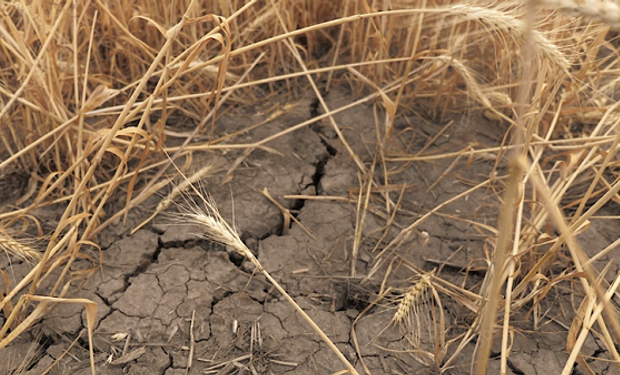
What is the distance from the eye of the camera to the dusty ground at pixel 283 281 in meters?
1.45

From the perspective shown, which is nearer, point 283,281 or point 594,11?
point 594,11

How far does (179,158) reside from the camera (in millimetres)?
1985

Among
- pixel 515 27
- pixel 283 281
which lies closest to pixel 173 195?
pixel 283 281

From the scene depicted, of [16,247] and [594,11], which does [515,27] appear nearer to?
[594,11]

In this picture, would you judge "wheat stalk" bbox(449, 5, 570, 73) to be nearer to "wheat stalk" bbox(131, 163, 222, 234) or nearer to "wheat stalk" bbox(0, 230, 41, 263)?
"wheat stalk" bbox(131, 163, 222, 234)

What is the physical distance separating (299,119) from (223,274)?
2.59 feet

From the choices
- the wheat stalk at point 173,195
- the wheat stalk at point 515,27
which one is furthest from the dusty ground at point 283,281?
the wheat stalk at point 515,27

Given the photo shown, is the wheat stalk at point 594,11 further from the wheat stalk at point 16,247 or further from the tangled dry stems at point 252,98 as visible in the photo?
the wheat stalk at point 16,247

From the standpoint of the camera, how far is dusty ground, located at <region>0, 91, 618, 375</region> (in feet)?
4.76

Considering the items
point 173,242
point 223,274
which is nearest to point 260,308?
point 223,274

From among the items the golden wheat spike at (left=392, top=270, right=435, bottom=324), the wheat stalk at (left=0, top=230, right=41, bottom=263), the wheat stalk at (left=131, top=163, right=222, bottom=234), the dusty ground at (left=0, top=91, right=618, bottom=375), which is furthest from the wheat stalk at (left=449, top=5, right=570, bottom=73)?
the wheat stalk at (left=0, top=230, right=41, bottom=263)

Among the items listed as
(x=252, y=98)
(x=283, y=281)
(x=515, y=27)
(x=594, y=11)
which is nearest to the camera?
(x=594, y=11)

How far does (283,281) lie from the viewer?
1.66 metres

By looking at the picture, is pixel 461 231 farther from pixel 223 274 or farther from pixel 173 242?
pixel 173 242
